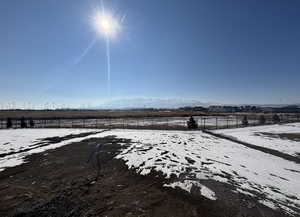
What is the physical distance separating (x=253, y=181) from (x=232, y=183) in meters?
0.91

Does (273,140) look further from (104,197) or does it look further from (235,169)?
(104,197)

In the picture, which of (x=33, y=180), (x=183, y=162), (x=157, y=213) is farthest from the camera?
(x=183, y=162)

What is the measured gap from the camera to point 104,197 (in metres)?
4.73

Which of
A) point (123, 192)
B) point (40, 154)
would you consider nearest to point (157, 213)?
point (123, 192)

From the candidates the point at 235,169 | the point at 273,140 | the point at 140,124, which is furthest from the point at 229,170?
the point at 140,124

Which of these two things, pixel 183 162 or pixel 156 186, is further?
pixel 183 162

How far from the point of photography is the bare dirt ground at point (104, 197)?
13.4 ft

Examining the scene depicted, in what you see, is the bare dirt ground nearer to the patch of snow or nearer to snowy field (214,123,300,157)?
the patch of snow

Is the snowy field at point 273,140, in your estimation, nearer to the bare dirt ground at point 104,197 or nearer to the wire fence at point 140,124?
the wire fence at point 140,124

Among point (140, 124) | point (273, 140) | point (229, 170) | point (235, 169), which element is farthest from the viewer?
point (140, 124)

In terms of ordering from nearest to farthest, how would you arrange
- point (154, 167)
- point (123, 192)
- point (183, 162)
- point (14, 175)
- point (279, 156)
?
point (123, 192), point (14, 175), point (154, 167), point (183, 162), point (279, 156)

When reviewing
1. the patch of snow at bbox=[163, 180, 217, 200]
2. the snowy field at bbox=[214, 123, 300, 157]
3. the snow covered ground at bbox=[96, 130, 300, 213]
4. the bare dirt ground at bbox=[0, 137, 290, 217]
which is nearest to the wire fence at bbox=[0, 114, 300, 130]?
the snowy field at bbox=[214, 123, 300, 157]

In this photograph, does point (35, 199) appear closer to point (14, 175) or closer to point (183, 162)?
point (14, 175)

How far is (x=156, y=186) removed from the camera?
5.52 meters
